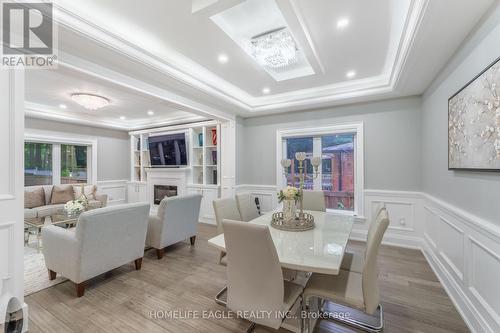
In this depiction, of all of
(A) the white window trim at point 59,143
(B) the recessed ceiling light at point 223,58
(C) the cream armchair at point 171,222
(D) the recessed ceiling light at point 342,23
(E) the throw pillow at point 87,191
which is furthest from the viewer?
(E) the throw pillow at point 87,191

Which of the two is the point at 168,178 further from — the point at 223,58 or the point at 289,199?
the point at 289,199

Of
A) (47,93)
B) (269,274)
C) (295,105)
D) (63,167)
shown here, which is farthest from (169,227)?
(63,167)

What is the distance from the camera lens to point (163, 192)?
5930 mm

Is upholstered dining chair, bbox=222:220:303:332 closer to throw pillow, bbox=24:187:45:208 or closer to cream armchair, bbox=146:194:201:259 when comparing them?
cream armchair, bbox=146:194:201:259

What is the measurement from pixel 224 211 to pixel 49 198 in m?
4.82

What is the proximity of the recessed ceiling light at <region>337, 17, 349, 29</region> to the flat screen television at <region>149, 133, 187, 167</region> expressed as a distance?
13.6ft

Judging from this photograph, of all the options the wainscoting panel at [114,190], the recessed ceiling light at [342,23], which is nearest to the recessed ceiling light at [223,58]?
the recessed ceiling light at [342,23]

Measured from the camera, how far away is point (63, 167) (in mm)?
5645

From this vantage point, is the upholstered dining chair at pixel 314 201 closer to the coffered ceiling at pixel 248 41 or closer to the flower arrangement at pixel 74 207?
the coffered ceiling at pixel 248 41

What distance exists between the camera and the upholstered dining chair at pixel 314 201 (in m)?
3.25

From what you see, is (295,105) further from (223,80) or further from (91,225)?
(91,225)

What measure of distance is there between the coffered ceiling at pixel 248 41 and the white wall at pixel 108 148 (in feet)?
12.9

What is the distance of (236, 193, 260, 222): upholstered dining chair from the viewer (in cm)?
280


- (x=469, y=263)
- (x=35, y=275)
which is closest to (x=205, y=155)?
(x=35, y=275)
